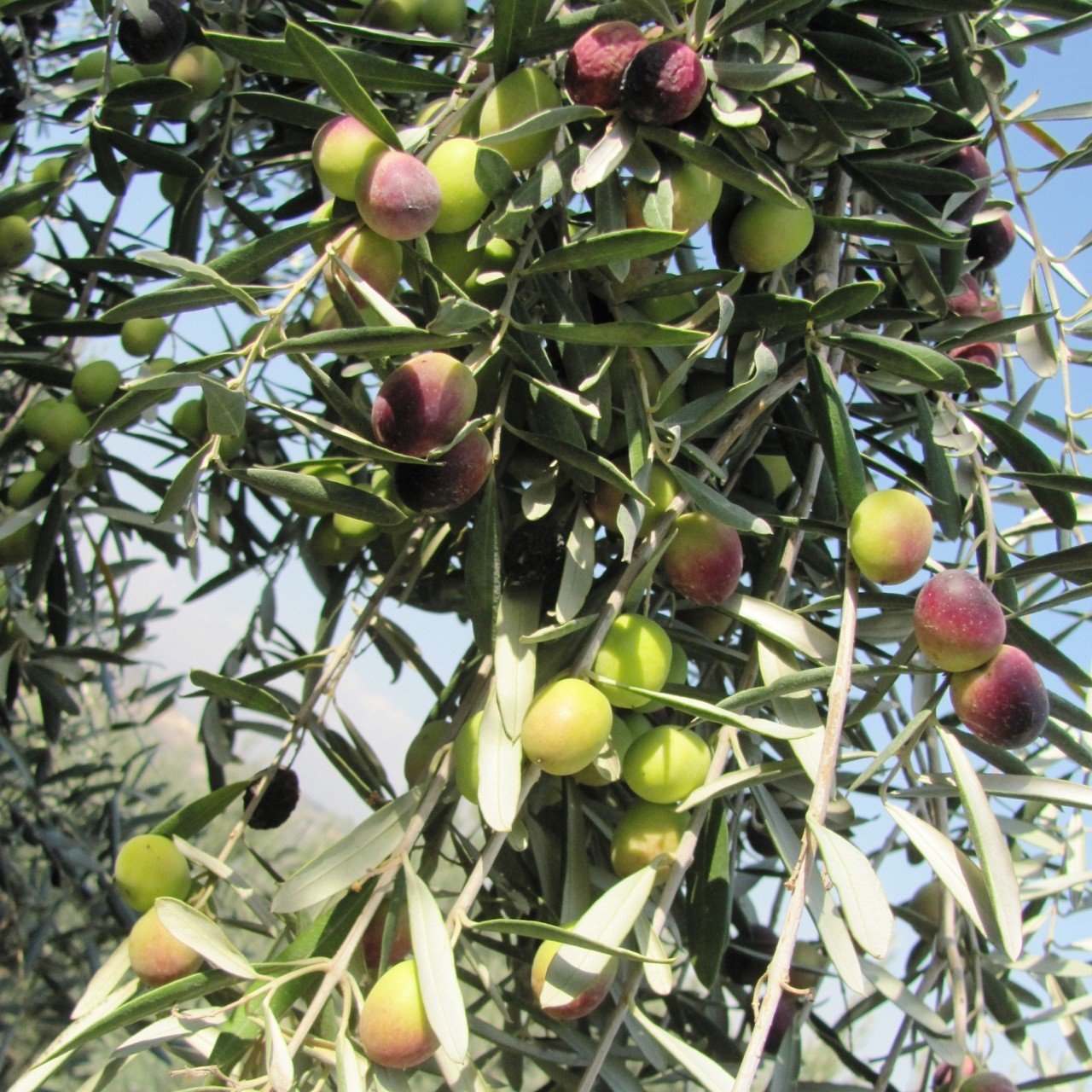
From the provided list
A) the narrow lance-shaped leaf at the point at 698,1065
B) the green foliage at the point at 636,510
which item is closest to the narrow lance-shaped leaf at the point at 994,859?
the green foliage at the point at 636,510

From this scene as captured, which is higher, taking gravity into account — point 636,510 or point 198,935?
point 636,510

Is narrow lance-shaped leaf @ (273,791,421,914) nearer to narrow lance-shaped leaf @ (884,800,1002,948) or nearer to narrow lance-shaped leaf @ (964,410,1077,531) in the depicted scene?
narrow lance-shaped leaf @ (884,800,1002,948)

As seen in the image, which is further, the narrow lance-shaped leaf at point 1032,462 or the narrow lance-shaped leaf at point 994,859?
the narrow lance-shaped leaf at point 1032,462

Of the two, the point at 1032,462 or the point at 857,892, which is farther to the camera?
the point at 1032,462

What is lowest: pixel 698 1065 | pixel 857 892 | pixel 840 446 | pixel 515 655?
pixel 698 1065

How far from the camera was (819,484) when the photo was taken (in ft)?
2.61

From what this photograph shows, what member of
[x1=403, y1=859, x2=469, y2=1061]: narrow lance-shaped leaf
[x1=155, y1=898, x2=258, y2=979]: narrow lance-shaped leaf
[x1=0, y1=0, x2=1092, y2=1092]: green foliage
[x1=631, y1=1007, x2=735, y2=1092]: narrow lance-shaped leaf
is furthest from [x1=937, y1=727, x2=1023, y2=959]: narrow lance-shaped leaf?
[x1=155, y1=898, x2=258, y2=979]: narrow lance-shaped leaf

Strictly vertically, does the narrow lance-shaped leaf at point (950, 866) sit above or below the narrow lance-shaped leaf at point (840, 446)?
below

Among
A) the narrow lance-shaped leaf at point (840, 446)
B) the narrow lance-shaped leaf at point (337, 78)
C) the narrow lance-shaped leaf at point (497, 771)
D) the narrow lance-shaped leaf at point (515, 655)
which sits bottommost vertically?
the narrow lance-shaped leaf at point (497, 771)

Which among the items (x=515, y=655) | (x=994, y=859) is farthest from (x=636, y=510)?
(x=994, y=859)

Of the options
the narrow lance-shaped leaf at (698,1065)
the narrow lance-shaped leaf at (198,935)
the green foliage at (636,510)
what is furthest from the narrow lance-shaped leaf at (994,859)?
the narrow lance-shaped leaf at (198,935)

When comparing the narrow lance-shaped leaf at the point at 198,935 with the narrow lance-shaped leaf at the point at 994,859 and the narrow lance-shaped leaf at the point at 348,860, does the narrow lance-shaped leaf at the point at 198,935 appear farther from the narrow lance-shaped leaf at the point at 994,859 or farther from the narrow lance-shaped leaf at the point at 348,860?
the narrow lance-shaped leaf at the point at 994,859

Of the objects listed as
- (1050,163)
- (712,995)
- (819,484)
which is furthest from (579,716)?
(1050,163)

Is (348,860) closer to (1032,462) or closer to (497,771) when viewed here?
(497,771)
